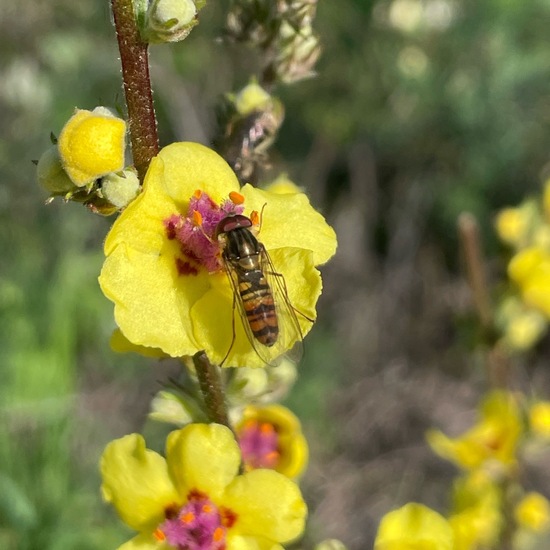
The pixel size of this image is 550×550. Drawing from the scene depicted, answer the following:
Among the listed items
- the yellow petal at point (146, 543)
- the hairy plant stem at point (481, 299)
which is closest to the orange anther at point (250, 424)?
the yellow petal at point (146, 543)

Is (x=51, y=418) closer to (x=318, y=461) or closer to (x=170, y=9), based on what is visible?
(x=318, y=461)

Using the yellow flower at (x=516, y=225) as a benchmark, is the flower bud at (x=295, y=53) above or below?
above

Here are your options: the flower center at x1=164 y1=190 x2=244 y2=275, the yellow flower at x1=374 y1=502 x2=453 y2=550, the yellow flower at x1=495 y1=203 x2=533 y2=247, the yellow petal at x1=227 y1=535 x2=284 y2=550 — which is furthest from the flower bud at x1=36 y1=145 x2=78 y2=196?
the yellow flower at x1=495 y1=203 x2=533 y2=247

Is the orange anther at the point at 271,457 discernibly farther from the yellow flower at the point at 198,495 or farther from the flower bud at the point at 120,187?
the flower bud at the point at 120,187

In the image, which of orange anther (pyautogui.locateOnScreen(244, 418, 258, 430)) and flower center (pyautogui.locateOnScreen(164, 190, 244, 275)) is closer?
flower center (pyautogui.locateOnScreen(164, 190, 244, 275))

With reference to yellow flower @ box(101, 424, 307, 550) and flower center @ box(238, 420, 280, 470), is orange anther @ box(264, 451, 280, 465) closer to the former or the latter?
flower center @ box(238, 420, 280, 470)

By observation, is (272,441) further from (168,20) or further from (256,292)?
(168,20)

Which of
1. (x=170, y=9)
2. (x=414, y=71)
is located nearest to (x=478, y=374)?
(x=414, y=71)

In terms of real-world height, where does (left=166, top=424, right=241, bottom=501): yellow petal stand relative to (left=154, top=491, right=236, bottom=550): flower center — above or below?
above
